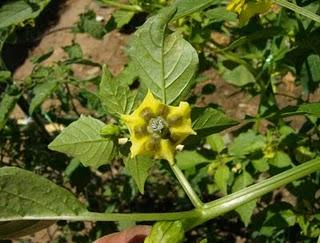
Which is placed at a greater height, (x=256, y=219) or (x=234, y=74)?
(x=234, y=74)

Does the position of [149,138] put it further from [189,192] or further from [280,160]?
[280,160]


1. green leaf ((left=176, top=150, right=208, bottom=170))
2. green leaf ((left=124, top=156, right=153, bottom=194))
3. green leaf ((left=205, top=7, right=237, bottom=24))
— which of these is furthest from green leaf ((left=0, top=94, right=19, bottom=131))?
green leaf ((left=124, top=156, right=153, bottom=194))

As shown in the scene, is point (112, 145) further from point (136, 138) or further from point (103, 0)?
point (103, 0)

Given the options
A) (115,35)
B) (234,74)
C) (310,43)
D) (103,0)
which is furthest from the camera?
(115,35)

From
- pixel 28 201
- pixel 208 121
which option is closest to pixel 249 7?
pixel 208 121

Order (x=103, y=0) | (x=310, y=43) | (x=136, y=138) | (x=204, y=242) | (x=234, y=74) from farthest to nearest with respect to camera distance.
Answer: (x=234, y=74), (x=103, y=0), (x=310, y=43), (x=136, y=138), (x=204, y=242)

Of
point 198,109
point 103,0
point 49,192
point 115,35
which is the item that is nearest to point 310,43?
point 198,109
